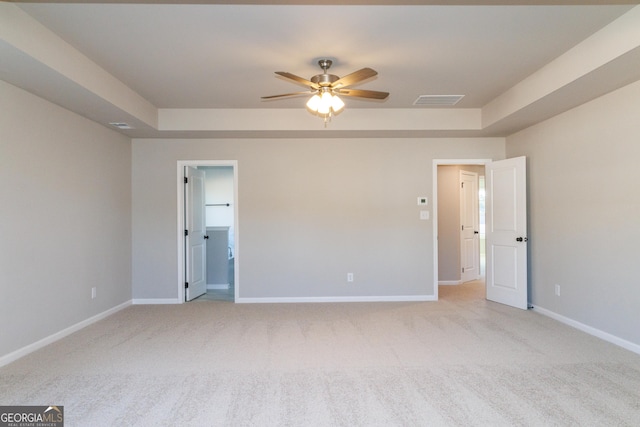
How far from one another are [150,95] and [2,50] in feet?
5.70

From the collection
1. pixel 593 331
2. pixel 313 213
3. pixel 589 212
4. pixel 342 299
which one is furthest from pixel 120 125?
pixel 593 331

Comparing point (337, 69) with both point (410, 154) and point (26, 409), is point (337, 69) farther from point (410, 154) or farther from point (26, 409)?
point (26, 409)

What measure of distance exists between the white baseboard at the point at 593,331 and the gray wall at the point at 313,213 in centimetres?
146

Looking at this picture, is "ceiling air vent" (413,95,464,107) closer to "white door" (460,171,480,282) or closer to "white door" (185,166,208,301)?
"white door" (460,171,480,282)

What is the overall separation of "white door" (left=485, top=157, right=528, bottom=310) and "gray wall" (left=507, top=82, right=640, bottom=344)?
0.17 meters

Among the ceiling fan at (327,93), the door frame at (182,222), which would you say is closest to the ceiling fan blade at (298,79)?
the ceiling fan at (327,93)

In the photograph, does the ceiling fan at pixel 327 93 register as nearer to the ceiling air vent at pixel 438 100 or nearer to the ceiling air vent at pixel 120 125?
the ceiling air vent at pixel 438 100

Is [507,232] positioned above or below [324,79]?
below

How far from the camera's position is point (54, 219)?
11.8 ft

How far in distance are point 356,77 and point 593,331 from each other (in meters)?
3.52

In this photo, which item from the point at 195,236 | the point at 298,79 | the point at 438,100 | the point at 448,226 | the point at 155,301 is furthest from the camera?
the point at 448,226

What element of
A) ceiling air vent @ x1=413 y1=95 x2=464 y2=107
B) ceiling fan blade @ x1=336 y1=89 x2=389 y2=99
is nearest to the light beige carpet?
ceiling fan blade @ x1=336 y1=89 x2=389 y2=99

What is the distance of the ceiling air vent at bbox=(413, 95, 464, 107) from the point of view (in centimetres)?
418

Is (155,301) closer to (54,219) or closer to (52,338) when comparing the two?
(52,338)
